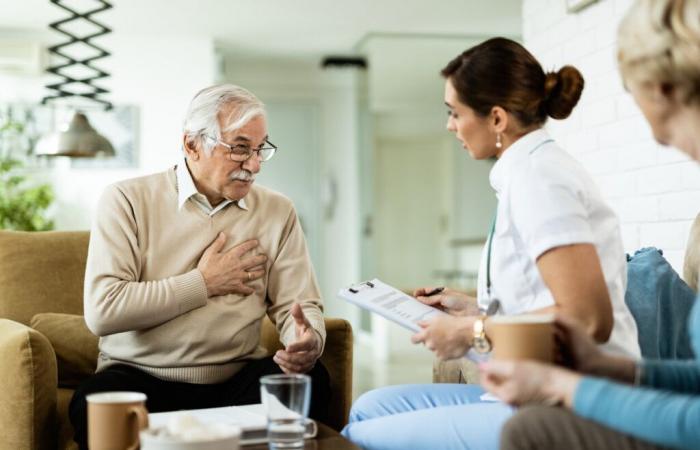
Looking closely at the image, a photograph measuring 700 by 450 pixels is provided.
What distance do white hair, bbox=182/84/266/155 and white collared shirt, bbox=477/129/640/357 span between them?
2.79ft

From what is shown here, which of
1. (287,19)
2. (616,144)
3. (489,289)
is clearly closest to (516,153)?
(489,289)

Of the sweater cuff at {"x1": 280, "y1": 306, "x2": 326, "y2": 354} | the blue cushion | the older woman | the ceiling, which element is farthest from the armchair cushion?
the ceiling

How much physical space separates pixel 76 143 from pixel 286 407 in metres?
2.45

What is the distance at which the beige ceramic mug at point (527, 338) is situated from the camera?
1249mm

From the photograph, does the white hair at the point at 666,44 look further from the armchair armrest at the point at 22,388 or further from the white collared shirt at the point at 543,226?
the armchair armrest at the point at 22,388

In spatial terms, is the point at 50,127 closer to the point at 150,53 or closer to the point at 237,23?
the point at 150,53

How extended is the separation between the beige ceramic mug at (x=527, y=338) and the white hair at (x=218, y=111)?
4.06 ft

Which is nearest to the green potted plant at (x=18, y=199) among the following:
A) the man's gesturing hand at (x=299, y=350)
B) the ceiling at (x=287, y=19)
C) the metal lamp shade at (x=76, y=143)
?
the ceiling at (x=287, y=19)

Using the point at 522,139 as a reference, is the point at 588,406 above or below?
below

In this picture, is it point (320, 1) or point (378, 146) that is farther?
point (378, 146)

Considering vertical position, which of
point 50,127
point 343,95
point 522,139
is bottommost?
point 522,139

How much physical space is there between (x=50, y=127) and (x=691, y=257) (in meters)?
5.71

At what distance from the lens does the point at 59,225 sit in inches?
269

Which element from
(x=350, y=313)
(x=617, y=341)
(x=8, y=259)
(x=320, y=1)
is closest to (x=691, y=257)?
(x=617, y=341)
